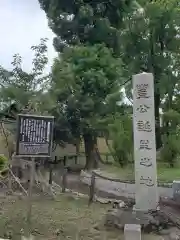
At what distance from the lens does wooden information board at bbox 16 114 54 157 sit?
7676mm

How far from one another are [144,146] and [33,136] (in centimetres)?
260

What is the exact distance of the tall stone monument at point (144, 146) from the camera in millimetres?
8602

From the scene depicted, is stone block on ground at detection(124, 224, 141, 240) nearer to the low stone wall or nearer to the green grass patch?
the green grass patch

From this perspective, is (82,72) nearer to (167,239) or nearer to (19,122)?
(19,122)

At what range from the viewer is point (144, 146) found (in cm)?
884

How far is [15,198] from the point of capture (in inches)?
400

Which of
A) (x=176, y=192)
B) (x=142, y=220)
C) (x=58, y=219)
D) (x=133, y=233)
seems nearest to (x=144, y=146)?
(x=142, y=220)

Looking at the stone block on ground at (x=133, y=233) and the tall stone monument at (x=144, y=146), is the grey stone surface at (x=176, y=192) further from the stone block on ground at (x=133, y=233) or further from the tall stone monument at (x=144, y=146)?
the stone block on ground at (x=133, y=233)

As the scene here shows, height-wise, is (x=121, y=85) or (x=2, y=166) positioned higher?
(x=121, y=85)

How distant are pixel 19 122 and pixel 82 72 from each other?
523 inches

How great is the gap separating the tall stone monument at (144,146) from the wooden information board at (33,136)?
214 centimetres

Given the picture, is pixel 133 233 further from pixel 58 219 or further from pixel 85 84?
pixel 85 84

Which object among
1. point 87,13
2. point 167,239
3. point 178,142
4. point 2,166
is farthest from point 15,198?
point 87,13

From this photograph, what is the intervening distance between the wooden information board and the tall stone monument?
2.14 meters
